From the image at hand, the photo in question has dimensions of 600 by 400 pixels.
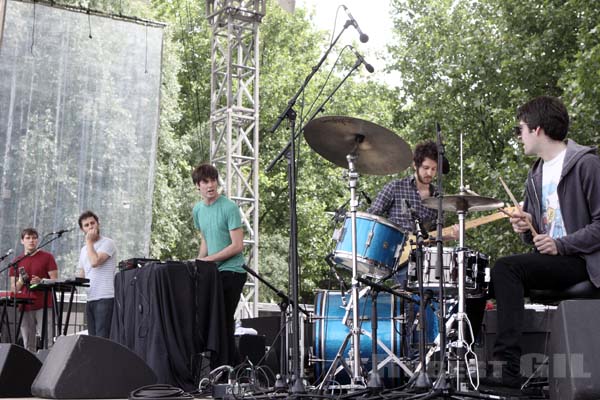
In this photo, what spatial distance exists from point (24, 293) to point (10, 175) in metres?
2.34

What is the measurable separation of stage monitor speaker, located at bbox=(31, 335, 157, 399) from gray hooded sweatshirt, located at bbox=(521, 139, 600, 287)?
241 centimetres

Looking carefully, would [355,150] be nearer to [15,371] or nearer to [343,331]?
[343,331]

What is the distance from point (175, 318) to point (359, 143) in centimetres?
175

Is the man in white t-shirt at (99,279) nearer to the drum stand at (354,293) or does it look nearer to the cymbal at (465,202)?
the drum stand at (354,293)

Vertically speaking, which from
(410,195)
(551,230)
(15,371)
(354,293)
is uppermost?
(410,195)

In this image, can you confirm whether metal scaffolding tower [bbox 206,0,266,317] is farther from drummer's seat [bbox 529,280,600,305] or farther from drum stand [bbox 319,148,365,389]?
drummer's seat [bbox 529,280,600,305]

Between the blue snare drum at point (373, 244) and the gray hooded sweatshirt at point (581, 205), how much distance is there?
4.39 ft

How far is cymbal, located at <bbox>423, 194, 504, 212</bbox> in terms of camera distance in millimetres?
4879

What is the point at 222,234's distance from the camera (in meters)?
6.31

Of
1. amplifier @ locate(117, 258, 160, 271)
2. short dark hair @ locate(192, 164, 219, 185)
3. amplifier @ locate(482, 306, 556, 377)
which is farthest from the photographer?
short dark hair @ locate(192, 164, 219, 185)

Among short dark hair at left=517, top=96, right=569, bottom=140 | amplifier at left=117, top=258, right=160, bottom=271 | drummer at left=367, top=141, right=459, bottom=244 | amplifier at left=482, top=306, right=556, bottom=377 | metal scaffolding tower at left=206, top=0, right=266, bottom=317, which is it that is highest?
metal scaffolding tower at left=206, top=0, right=266, bottom=317

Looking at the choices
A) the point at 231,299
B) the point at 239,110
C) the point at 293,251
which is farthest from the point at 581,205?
the point at 239,110

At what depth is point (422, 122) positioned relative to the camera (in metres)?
18.3

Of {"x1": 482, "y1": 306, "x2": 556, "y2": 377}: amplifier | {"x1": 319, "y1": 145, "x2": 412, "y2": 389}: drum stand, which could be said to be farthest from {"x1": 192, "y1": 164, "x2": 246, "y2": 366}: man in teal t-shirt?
{"x1": 482, "y1": 306, "x2": 556, "y2": 377}: amplifier
